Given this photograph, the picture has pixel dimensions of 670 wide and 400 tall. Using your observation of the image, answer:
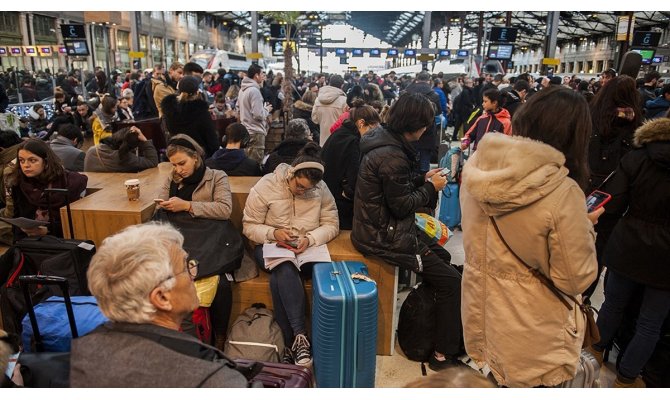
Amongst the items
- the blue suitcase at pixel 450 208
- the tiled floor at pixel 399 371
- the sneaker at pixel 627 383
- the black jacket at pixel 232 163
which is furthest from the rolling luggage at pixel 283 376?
the blue suitcase at pixel 450 208

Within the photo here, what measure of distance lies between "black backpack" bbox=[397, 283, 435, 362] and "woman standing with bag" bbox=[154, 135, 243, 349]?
1.18 meters

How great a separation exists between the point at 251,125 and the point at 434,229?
13.9ft

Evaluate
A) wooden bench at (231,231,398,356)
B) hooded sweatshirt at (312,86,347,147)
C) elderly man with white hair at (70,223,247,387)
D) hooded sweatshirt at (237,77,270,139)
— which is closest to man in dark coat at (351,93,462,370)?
wooden bench at (231,231,398,356)

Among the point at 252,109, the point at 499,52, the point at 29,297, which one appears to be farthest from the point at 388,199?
the point at 499,52

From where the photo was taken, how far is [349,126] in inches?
156

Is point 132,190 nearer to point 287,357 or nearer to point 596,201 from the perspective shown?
point 287,357

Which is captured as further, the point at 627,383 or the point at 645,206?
the point at 627,383

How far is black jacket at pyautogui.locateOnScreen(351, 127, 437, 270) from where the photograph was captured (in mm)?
2621

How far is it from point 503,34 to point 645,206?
49.1 ft

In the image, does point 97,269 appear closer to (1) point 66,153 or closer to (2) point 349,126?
(2) point 349,126

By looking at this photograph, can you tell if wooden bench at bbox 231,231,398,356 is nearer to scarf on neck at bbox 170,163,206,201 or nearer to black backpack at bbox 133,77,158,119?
scarf on neck at bbox 170,163,206,201

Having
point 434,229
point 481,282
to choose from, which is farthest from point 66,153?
point 481,282

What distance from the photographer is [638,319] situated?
2.60 metres

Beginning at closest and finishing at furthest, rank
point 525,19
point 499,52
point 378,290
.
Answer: point 378,290 → point 499,52 → point 525,19
